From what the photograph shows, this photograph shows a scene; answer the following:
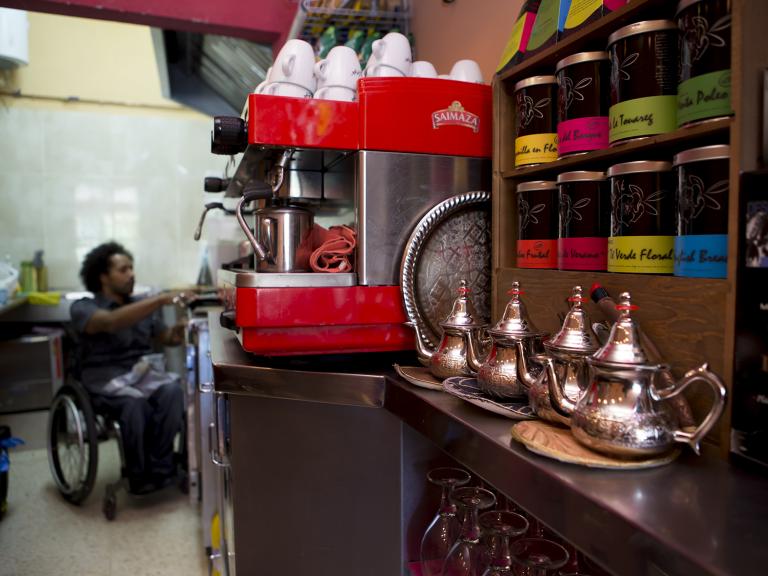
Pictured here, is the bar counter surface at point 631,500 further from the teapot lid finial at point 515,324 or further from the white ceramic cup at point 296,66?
the white ceramic cup at point 296,66

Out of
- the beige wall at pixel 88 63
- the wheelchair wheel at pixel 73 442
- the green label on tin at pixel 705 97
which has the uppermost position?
the beige wall at pixel 88 63

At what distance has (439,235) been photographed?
1.33 m

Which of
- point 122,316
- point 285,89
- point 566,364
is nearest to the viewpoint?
point 566,364

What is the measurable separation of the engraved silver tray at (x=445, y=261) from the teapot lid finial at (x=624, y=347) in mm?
579

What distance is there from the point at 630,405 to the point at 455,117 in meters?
0.83

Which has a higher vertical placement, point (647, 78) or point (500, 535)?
point (647, 78)

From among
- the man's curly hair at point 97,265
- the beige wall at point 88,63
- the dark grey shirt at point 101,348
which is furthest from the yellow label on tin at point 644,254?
the beige wall at point 88,63

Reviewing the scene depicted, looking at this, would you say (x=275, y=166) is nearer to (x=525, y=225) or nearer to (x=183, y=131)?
(x=525, y=225)

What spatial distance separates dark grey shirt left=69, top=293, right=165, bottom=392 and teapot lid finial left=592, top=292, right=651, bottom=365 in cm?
277

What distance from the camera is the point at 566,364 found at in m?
0.84

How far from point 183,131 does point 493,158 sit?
4.28m

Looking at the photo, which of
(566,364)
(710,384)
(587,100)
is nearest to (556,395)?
(566,364)

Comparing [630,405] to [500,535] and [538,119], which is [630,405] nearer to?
[500,535]

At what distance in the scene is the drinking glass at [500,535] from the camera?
0.94m
